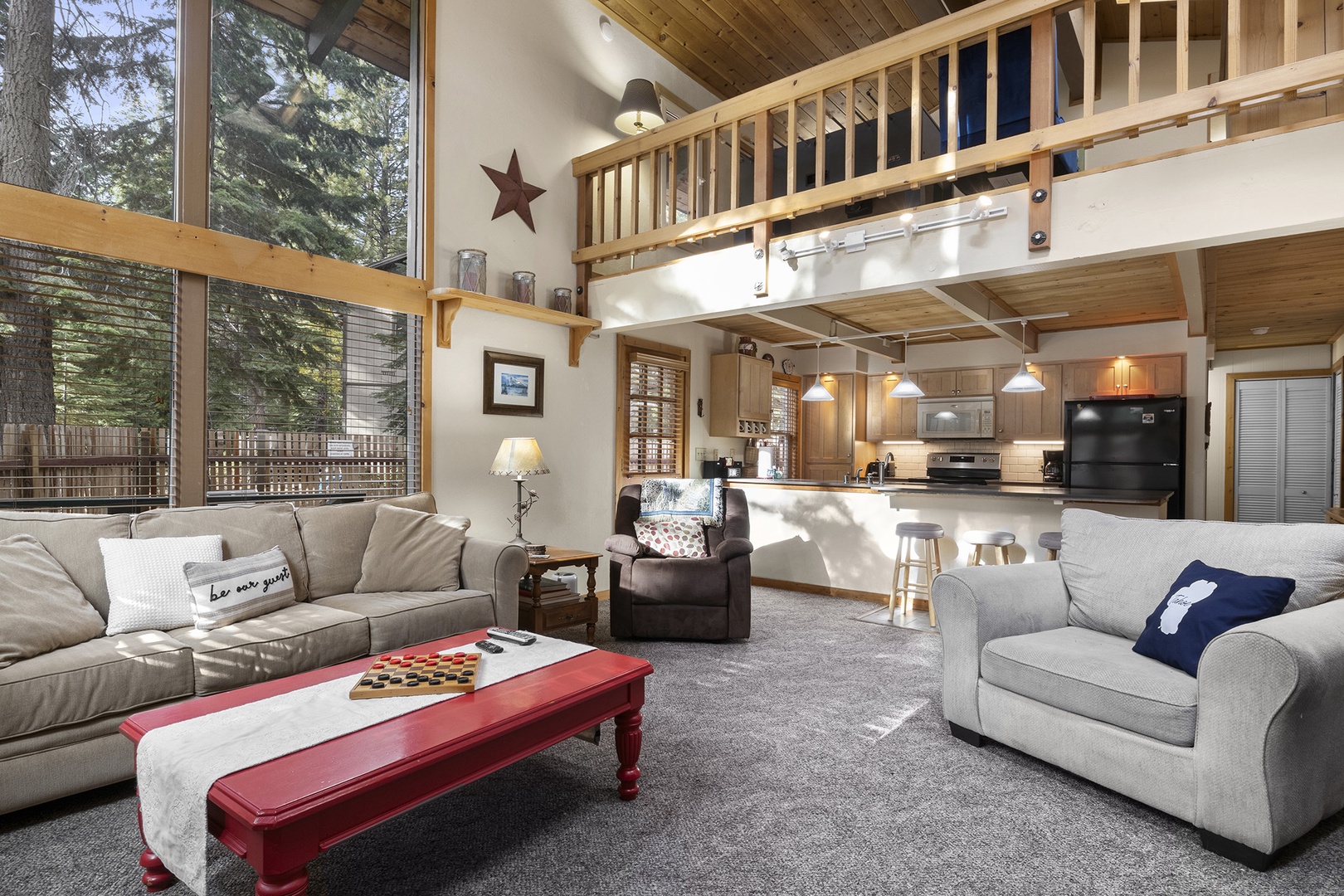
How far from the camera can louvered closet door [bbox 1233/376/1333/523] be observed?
7391 millimetres

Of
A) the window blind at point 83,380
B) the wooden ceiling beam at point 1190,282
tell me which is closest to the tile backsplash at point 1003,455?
the wooden ceiling beam at point 1190,282

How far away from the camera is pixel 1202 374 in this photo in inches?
238

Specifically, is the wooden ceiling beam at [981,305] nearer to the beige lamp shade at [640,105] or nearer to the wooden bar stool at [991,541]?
the wooden bar stool at [991,541]

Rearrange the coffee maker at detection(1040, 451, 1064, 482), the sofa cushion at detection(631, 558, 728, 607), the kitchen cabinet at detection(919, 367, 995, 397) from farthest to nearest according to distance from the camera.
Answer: the kitchen cabinet at detection(919, 367, 995, 397)
the coffee maker at detection(1040, 451, 1064, 482)
the sofa cushion at detection(631, 558, 728, 607)

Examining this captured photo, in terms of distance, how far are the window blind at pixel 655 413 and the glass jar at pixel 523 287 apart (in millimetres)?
1284

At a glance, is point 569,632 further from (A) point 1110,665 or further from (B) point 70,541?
(A) point 1110,665

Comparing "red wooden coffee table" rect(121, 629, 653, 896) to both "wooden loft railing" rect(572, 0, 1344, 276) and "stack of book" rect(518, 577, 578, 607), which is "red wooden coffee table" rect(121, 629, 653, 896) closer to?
"stack of book" rect(518, 577, 578, 607)

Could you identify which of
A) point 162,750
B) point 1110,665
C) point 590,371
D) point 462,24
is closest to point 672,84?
point 462,24

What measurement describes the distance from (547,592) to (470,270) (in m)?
2.11

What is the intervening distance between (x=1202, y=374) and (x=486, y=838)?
6.99 m

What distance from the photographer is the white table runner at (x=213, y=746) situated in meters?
1.43

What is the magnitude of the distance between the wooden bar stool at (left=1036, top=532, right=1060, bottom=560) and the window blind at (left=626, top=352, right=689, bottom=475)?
314cm

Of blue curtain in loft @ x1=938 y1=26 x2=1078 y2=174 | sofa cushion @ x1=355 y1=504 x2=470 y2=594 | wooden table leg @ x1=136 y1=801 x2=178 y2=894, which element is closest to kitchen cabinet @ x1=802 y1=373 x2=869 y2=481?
blue curtain in loft @ x1=938 y1=26 x2=1078 y2=174

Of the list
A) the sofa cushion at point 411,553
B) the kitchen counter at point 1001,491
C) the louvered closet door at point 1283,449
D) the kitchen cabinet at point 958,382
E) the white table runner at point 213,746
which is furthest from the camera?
the louvered closet door at point 1283,449
